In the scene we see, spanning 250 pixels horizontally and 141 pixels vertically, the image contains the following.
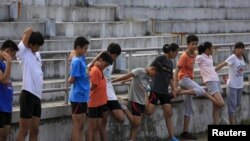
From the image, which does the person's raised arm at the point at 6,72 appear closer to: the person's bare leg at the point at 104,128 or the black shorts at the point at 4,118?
the black shorts at the point at 4,118

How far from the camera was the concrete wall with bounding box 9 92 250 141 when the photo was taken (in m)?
9.29

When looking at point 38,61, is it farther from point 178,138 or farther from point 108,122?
point 178,138

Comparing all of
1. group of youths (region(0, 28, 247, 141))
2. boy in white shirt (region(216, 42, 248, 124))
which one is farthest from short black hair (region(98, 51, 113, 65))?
boy in white shirt (region(216, 42, 248, 124))

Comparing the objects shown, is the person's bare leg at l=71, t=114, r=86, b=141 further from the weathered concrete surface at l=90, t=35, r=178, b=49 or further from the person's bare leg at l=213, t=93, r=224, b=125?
the weathered concrete surface at l=90, t=35, r=178, b=49

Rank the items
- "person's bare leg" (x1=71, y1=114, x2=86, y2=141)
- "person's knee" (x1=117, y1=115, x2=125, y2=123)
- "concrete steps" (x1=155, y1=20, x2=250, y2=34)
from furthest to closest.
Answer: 1. "concrete steps" (x1=155, y1=20, x2=250, y2=34)
2. "person's knee" (x1=117, y1=115, x2=125, y2=123)
3. "person's bare leg" (x1=71, y1=114, x2=86, y2=141)

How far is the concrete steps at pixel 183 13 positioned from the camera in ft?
64.6

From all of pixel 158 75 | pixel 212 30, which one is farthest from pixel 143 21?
pixel 158 75

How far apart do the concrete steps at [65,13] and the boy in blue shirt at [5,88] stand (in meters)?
7.29

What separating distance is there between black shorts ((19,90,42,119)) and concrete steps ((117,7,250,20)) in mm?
10235

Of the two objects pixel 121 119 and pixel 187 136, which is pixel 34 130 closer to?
pixel 121 119

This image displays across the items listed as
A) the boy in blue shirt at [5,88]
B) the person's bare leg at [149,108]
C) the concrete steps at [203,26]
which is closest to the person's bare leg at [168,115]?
the person's bare leg at [149,108]

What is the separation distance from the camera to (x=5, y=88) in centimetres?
800

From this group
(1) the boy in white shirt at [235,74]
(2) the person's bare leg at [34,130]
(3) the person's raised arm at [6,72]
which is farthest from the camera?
(1) the boy in white shirt at [235,74]

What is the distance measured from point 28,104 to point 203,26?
43.2 ft
